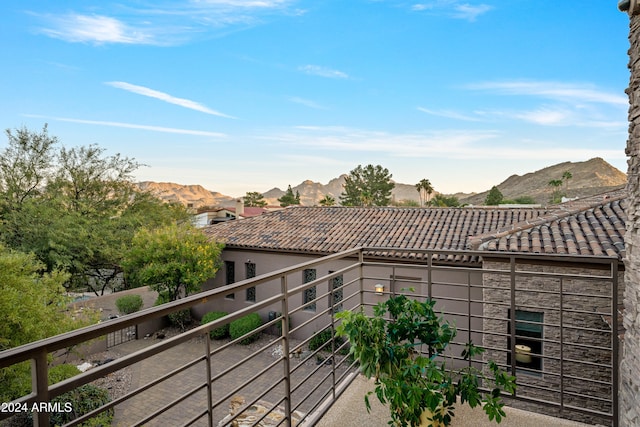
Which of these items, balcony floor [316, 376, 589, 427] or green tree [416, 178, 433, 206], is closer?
balcony floor [316, 376, 589, 427]

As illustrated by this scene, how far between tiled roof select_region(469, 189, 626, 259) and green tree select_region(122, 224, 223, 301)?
8.51m

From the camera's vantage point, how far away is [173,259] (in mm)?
11930

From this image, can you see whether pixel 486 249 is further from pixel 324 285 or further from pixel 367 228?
pixel 324 285

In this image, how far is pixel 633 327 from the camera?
2.36 m

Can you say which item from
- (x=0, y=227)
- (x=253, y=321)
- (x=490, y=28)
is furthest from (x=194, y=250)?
(x=490, y=28)

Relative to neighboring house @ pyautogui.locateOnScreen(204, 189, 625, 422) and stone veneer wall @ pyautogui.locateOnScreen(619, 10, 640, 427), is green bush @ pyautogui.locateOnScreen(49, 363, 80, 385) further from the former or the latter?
stone veneer wall @ pyautogui.locateOnScreen(619, 10, 640, 427)

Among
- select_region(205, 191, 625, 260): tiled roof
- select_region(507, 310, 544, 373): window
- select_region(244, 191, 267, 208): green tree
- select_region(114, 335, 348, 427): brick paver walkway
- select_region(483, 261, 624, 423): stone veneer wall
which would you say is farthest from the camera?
select_region(244, 191, 267, 208): green tree

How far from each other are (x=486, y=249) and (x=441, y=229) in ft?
13.4

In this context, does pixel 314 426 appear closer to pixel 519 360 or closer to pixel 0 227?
pixel 519 360

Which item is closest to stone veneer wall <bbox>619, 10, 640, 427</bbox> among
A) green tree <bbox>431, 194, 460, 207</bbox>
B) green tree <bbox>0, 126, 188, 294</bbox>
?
green tree <bbox>0, 126, 188, 294</bbox>

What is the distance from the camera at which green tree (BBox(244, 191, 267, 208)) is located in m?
56.5

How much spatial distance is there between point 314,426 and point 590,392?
672 cm

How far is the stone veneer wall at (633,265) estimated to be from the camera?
89.0 inches

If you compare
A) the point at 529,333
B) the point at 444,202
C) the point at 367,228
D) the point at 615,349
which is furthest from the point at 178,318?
the point at 444,202
